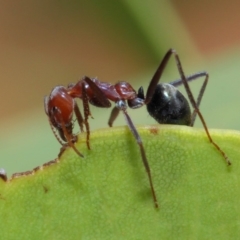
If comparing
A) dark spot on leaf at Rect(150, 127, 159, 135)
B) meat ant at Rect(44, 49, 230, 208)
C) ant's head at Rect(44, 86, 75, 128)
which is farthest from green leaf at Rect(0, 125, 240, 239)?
ant's head at Rect(44, 86, 75, 128)

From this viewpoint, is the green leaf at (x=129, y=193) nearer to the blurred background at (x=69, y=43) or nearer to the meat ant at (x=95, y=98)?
the meat ant at (x=95, y=98)

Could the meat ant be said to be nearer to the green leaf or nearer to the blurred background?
the green leaf

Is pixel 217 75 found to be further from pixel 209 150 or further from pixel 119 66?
pixel 119 66

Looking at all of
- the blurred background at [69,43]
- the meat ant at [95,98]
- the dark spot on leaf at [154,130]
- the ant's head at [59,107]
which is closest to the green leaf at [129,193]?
the dark spot on leaf at [154,130]

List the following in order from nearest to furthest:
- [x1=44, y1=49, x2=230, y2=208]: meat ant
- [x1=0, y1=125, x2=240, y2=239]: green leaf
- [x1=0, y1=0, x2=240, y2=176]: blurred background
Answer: [x1=0, y1=125, x2=240, y2=239]: green leaf
[x1=44, y1=49, x2=230, y2=208]: meat ant
[x1=0, y1=0, x2=240, y2=176]: blurred background

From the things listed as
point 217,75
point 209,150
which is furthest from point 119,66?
point 209,150
